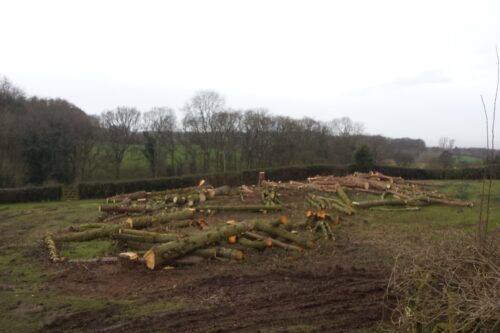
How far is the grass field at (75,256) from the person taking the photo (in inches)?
267

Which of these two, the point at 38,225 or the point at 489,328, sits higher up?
the point at 489,328

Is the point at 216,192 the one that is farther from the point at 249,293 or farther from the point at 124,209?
the point at 249,293

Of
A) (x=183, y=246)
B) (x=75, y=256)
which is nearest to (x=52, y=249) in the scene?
(x=75, y=256)

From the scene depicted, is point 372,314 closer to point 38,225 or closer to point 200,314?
point 200,314

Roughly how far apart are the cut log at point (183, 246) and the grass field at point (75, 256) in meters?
0.32

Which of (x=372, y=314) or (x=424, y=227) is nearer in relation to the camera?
(x=372, y=314)

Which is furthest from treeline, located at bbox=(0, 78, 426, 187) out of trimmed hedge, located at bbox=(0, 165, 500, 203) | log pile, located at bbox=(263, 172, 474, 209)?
log pile, located at bbox=(263, 172, 474, 209)

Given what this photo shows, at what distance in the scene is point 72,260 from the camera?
1016cm

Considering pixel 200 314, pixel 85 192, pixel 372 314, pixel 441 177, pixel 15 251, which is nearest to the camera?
pixel 372 314

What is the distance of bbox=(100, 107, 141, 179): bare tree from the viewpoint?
4141 cm

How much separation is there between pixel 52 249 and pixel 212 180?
57.1 ft

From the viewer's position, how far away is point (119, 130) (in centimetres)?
4316

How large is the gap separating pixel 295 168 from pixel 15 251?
2137 centimetres

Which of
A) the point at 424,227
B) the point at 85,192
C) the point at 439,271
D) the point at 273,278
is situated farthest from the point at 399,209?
the point at 85,192
